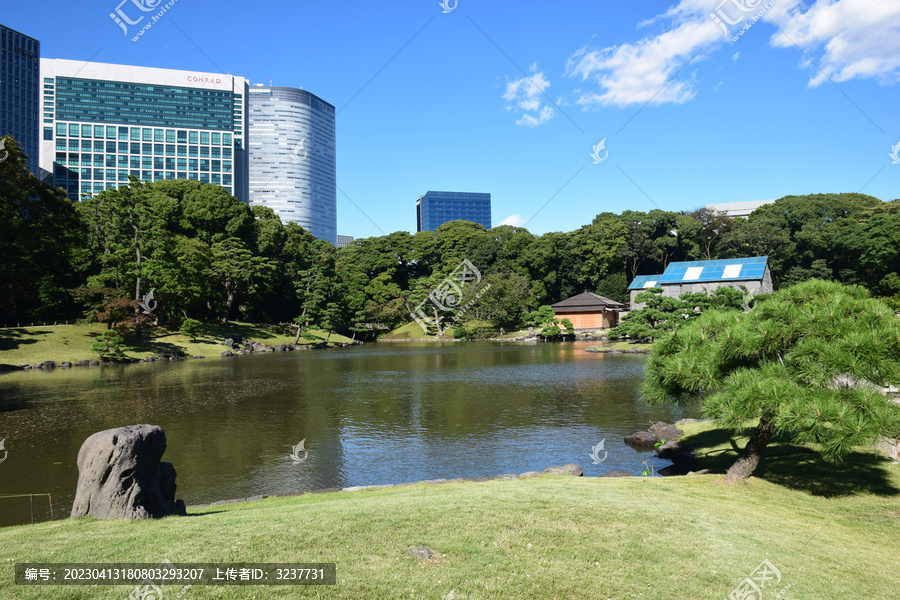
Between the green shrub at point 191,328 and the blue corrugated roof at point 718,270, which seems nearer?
the green shrub at point 191,328

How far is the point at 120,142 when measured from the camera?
9638 cm

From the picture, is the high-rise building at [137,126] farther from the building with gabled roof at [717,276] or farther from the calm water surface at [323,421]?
the building with gabled roof at [717,276]

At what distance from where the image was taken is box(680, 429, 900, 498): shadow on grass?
328 inches

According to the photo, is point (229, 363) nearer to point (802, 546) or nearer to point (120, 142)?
point (802, 546)

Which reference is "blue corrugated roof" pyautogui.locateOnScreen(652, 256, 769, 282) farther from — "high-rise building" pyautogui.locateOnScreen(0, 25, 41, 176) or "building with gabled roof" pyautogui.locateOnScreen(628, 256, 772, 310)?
"high-rise building" pyautogui.locateOnScreen(0, 25, 41, 176)

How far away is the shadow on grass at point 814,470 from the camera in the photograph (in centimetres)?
832

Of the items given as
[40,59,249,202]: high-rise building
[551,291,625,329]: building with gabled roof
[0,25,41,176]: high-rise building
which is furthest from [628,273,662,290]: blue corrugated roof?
[0,25,41,176]: high-rise building

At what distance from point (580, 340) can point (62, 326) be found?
43.0 m

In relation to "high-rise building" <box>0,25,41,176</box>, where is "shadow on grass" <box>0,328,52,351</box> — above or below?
below

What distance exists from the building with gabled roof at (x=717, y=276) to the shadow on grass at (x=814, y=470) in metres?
40.1

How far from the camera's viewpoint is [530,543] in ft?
18.2

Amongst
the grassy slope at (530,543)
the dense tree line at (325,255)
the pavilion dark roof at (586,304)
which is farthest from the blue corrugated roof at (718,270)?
the grassy slope at (530,543)

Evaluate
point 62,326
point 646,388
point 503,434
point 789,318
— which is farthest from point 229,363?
point 789,318

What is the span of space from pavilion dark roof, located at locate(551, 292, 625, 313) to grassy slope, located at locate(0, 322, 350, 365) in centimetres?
3267
